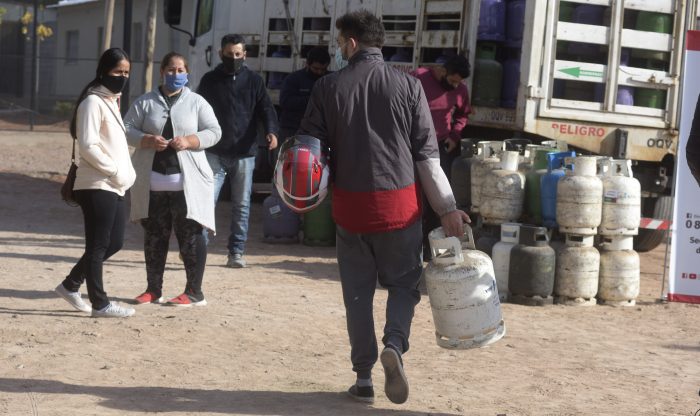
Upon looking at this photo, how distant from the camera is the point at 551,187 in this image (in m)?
9.78

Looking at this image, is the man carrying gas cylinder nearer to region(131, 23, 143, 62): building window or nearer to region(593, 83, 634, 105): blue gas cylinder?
region(593, 83, 634, 105): blue gas cylinder

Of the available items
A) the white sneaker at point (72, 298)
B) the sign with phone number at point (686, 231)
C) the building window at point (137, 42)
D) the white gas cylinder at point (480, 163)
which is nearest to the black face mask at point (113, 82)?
the white sneaker at point (72, 298)

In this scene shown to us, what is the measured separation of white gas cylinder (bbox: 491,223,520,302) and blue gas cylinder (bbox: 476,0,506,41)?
267 cm

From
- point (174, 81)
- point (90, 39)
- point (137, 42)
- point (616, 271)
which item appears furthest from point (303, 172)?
point (90, 39)

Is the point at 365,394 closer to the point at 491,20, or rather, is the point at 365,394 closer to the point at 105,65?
the point at 105,65

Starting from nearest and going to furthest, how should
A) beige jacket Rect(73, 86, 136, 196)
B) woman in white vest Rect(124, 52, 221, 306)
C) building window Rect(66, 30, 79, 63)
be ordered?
beige jacket Rect(73, 86, 136, 196) → woman in white vest Rect(124, 52, 221, 306) → building window Rect(66, 30, 79, 63)

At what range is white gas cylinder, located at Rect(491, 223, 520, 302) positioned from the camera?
9680 mm

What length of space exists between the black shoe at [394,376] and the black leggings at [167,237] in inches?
116

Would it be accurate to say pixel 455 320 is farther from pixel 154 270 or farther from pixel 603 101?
pixel 603 101

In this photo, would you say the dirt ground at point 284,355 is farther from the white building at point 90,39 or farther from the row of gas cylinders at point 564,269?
the white building at point 90,39

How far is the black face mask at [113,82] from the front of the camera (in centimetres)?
791

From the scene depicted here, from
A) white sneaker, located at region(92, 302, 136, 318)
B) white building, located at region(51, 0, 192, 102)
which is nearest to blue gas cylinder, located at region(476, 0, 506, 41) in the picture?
white sneaker, located at region(92, 302, 136, 318)

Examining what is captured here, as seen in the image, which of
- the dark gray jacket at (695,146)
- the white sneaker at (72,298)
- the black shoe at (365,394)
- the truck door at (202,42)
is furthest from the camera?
the truck door at (202,42)

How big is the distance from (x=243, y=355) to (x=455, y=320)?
1714 mm
